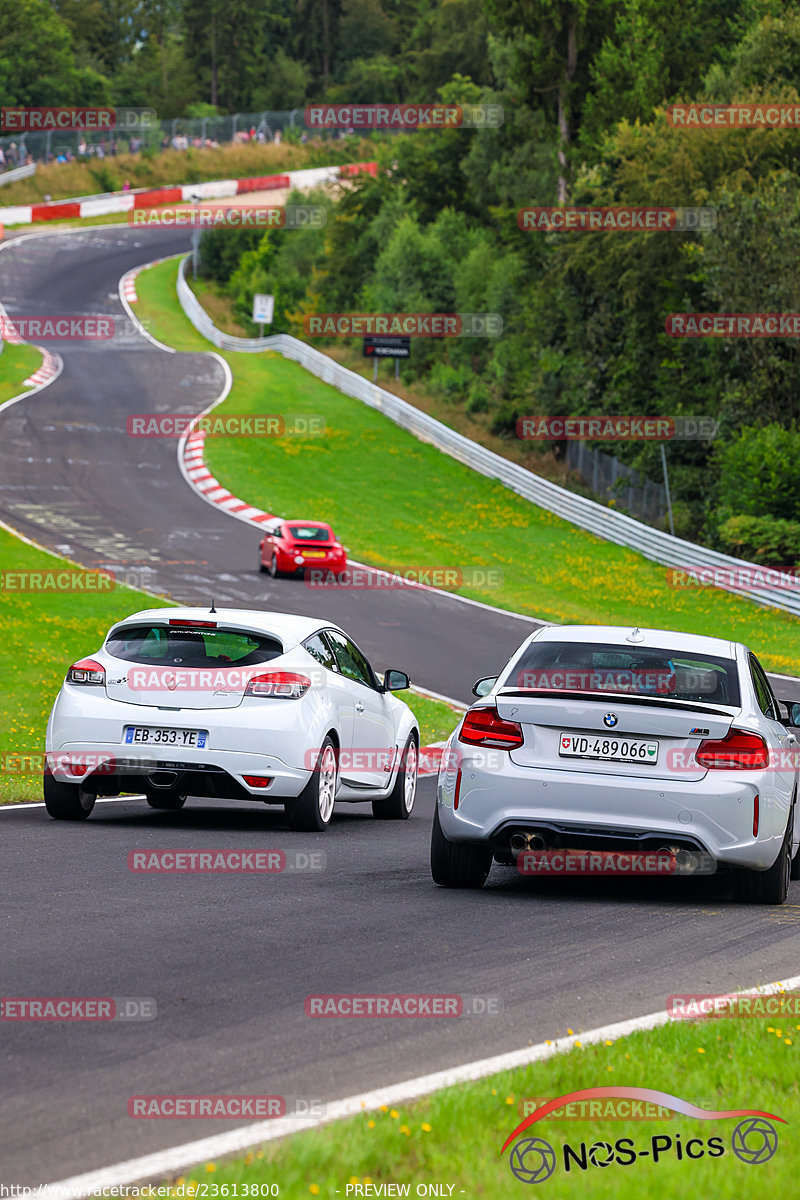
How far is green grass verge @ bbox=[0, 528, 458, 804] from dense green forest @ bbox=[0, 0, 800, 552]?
1715 cm

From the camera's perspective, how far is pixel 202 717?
10000 millimetres

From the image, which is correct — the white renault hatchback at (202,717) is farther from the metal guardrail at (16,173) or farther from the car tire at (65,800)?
the metal guardrail at (16,173)

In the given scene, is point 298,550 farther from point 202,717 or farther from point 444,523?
point 202,717

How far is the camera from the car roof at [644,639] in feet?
28.6

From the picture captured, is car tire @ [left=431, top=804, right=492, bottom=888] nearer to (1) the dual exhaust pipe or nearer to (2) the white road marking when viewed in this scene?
(1) the dual exhaust pipe

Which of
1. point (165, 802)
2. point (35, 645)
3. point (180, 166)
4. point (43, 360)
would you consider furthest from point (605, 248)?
point (180, 166)

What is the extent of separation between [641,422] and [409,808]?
34.8m

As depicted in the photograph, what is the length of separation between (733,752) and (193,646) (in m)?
4.15

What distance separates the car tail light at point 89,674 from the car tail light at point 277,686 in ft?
3.53

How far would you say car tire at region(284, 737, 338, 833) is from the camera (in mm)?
10336

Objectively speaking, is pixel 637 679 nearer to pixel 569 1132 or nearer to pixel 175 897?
pixel 175 897

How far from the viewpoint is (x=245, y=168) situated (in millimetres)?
103125

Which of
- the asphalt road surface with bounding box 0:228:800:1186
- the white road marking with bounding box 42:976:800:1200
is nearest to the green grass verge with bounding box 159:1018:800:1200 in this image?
the white road marking with bounding box 42:976:800:1200

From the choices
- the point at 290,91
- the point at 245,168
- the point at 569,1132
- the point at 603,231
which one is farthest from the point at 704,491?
the point at 290,91
